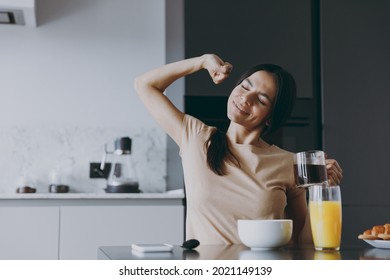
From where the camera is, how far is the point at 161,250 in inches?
47.4

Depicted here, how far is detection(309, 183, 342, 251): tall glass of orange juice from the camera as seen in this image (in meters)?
1.29

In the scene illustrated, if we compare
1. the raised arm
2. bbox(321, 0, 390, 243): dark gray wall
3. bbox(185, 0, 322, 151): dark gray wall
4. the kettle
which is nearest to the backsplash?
the kettle

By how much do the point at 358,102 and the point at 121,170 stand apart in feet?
3.92

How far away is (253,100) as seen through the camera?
5.49 ft

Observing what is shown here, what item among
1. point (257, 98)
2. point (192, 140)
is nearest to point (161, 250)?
point (192, 140)

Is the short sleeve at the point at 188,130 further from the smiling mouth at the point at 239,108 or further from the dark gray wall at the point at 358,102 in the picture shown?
the dark gray wall at the point at 358,102

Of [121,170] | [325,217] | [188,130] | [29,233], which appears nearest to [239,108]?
[188,130]

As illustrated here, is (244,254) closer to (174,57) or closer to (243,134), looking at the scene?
(243,134)

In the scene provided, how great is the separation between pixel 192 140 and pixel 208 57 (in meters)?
0.23

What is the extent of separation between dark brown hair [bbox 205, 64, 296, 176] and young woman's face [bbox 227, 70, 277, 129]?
0.02m

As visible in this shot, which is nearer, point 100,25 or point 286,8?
point 286,8

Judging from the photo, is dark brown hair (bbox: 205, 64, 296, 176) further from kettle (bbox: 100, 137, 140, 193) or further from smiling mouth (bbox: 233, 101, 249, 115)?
kettle (bbox: 100, 137, 140, 193)

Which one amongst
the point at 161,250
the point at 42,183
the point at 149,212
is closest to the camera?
the point at 161,250

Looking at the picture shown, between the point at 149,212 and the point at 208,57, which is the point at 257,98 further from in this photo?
the point at 149,212
